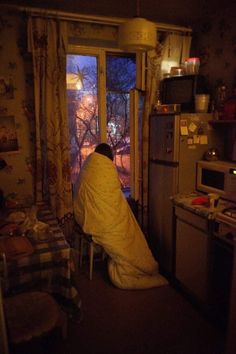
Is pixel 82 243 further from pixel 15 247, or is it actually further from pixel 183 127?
pixel 183 127

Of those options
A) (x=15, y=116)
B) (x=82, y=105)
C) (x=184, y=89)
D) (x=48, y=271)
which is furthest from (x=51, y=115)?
(x=48, y=271)

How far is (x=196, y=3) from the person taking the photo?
255cm

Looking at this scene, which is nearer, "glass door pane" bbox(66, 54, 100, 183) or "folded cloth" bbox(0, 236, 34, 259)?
"folded cloth" bbox(0, 236, 34, 259)

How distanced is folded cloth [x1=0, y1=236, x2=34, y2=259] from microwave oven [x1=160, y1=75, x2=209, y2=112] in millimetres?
1947

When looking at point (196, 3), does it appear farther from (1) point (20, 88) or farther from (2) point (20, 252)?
(2) point (20, 252)

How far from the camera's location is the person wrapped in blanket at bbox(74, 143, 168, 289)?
2686mm

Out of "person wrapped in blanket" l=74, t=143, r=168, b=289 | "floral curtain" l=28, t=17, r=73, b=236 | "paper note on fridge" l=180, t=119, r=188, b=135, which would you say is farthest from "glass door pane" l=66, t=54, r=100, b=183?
"paper note on fridge" l=180, t=119, r=188, b=135

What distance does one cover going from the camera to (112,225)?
8.91 ft

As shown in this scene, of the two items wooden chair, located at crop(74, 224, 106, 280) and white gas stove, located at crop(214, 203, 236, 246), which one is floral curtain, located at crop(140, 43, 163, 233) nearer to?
wooden chair, located at crop(74, 224, 106, 280)

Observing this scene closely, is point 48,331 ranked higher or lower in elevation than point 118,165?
lower

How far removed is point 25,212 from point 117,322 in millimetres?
1149

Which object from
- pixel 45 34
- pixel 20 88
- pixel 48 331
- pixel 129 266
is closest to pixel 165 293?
pixel 129 266

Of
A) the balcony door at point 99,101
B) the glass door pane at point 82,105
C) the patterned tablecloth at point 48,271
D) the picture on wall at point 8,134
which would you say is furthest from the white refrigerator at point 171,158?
the picture on wall at point 8,134

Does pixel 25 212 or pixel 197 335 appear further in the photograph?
pixel 25 212
